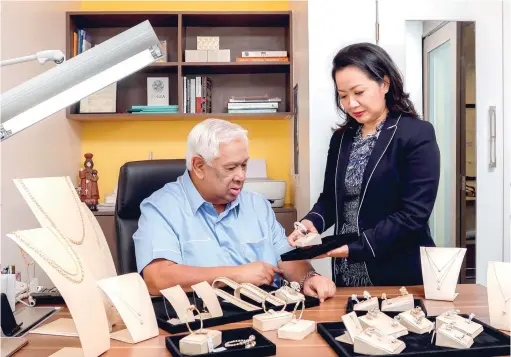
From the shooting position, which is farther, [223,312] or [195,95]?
[195,95]

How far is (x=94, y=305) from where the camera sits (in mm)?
1032

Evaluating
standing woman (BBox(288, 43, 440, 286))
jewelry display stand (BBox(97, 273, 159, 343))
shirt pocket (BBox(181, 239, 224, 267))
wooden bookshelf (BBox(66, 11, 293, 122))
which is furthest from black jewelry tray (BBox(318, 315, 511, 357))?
wooden bookshelf (BBox(66, 11, 293, 122))

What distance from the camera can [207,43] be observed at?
3576 millimetres

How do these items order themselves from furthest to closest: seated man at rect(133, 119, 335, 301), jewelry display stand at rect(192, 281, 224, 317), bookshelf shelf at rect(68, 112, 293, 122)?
bookshelf shelf at rect(68, 112, 293, 122)
seated man at rect(133, 119, 335, 301)
jewelry display stand at rect(192, 281, 224, 317)

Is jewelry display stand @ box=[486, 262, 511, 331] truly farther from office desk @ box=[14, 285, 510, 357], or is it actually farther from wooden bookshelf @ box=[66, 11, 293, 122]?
wooden bookshelf @ box=[66, 11, 293, 122]

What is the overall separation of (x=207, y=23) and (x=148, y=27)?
2880 mm

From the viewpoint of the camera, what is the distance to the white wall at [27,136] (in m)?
2.54

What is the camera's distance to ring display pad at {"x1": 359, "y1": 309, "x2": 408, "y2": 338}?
1048 mm

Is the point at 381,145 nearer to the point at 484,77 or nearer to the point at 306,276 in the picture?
the point at 306,276

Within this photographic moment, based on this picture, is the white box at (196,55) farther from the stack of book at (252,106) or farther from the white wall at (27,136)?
the white wall at (27,136)

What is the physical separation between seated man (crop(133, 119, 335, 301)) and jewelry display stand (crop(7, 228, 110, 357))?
1.80ft

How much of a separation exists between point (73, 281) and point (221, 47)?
2.93 m

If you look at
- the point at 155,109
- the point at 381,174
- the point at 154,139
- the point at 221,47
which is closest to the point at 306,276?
the point at 381,174

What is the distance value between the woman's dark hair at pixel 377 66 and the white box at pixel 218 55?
5.56 ft
